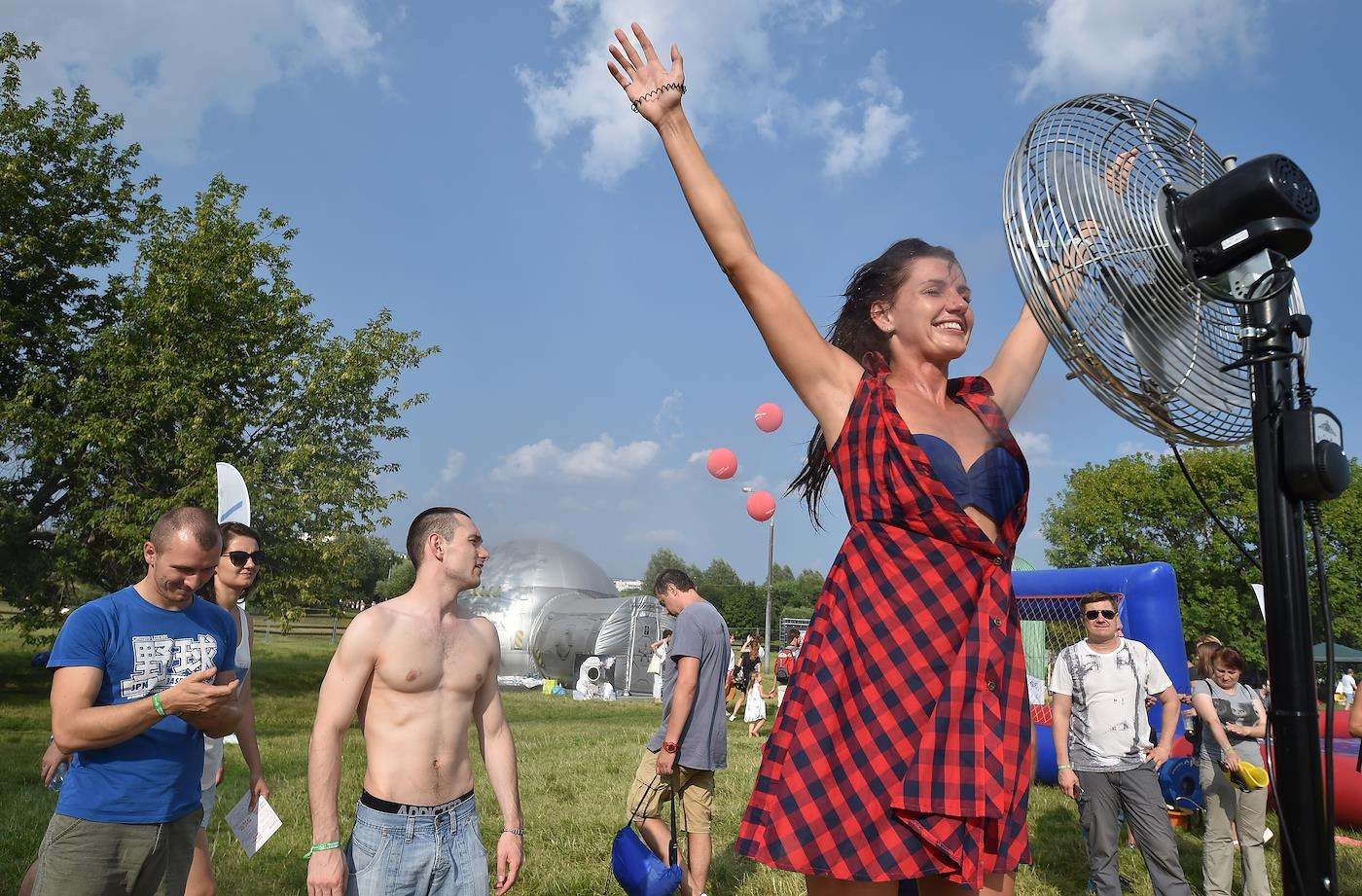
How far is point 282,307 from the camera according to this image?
67.7 feet

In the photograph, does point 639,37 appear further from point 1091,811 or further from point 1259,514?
point 1091,811

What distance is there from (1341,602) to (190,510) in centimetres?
4352

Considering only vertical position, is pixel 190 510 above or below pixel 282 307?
below

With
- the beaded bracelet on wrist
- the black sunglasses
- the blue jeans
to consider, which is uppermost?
the beaded bracelet on wrist

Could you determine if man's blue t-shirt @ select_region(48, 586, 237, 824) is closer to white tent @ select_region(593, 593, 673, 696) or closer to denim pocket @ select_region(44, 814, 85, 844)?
denim pocket @ select_region(44, 814, 85, 844)

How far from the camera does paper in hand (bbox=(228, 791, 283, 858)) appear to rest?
410cm

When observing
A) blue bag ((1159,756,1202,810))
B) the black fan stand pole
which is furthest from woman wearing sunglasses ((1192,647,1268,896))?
the black fan stand pole

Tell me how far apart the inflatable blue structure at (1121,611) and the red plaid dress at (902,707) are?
759cm

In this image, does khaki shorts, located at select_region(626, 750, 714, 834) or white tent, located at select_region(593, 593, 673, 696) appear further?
white tent, located at select_region(593, 593, 673, 696)

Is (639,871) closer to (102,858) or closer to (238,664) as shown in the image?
(238,664)

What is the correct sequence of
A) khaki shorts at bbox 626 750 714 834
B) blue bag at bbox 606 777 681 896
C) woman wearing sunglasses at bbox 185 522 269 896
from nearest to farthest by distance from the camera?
woman wearing sunglasses at bbox 185 522 269 896
blue bag at bbox 606 777 681 896
khaki shorts at bbox 626 750 714 834

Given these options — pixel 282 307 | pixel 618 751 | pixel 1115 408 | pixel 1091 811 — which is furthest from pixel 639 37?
pixel 282 307

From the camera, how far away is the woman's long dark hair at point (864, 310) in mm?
2033

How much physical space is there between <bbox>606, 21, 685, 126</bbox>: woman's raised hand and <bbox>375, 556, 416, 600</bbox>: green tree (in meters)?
60.6
